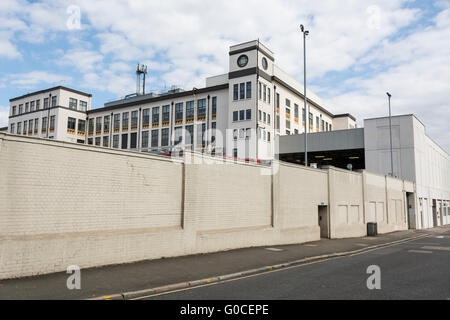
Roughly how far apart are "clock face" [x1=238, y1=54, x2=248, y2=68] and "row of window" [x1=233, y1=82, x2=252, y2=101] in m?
Result: 2.54

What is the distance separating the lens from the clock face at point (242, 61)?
47625mm

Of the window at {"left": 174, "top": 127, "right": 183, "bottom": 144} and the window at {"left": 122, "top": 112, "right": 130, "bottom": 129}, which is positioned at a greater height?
the window at {"left": 122, "top": 112, "right": 130, "bottom": 129}

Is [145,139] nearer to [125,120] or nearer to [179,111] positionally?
[125,120]

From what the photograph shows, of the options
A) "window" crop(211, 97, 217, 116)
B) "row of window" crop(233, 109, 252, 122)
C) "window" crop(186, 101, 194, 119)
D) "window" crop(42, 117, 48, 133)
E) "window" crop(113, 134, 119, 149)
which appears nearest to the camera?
"row of window" crop(233, 109, 252, 122)

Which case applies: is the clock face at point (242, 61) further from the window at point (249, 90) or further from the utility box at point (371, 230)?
the utility box at point (371, 230)

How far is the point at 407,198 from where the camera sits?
1686 inches

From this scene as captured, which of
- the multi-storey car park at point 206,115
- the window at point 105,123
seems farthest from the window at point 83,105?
the window at point 105,123

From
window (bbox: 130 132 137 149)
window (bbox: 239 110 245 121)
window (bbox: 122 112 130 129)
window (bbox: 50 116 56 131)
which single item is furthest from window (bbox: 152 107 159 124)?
window (bbox: 50 116 56 131)

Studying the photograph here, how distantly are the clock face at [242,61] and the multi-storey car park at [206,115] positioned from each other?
0.13 metres

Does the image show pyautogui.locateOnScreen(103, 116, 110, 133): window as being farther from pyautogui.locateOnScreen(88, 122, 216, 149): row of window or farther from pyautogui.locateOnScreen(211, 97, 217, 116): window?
pyautogui.locateOnScreen(211, 97, 217, 116): window

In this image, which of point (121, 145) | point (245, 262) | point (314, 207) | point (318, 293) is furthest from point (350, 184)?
point (121, 145)

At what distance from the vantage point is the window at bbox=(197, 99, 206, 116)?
175 ft

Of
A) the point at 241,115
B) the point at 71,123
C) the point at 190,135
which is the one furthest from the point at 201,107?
the point at 71,123

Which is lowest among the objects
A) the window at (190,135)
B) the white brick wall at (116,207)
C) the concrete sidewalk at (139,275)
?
the concrete sidewalk at (139,275)
